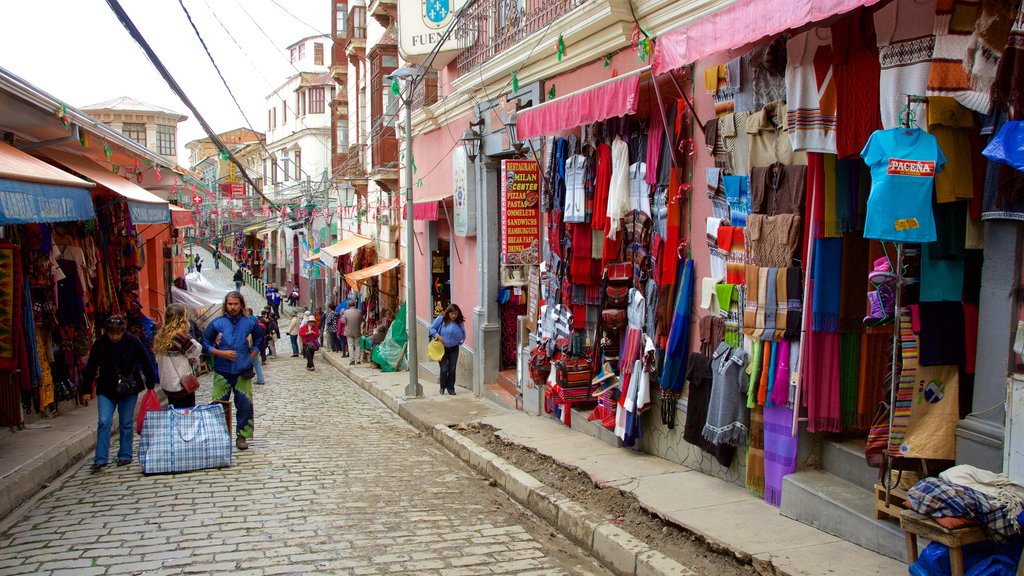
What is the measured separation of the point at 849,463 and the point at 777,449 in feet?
1.84

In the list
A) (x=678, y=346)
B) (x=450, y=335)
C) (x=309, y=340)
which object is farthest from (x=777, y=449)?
(x=309, y=340)

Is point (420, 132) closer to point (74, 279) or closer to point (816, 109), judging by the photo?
point (74, 279)

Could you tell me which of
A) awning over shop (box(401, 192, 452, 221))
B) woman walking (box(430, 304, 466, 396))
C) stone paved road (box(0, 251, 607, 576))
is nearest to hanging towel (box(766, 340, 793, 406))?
stone paved road (box(0, 251, 607, 576))

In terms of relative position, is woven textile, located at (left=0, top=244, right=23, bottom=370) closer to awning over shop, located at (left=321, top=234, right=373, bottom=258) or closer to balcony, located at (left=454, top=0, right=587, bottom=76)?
balcony, located at (left=454, top=0, right=587, bottom=76)

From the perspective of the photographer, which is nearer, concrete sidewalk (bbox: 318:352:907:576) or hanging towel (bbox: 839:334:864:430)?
concrete sidewalk (bbox: 318:352:907:576)

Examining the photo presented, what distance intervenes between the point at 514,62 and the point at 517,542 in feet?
26.8

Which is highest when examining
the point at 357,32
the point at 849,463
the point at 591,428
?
the point at 357,32

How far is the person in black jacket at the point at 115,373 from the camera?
8.60 meters

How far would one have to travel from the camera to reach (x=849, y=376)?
21.1ft

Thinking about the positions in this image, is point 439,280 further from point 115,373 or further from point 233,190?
point 233,190

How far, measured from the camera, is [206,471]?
28.7 feet

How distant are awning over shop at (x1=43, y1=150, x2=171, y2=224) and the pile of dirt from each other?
6.48 m

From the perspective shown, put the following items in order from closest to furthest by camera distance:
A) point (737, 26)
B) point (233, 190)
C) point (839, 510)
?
point (839, 510), point (737, 26), point (233, 190)

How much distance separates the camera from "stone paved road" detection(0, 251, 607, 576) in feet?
19.4
